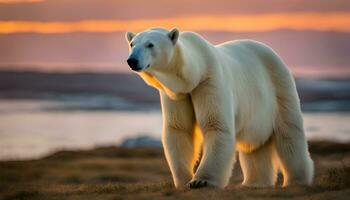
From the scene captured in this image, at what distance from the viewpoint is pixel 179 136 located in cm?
691

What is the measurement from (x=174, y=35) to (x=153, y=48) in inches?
10.4

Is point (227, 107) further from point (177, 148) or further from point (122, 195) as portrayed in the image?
point (122, 195)

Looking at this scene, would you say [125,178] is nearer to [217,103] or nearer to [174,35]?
[217,103]

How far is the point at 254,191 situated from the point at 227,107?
0.87 metres

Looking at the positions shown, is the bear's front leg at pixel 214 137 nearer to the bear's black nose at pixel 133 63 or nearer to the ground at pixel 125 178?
the ground at pixel 125 178

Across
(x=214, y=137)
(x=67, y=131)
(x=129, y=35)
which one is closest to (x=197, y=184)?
(x=214, y=137)

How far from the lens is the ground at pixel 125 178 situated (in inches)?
244

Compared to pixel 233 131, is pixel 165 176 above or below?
below

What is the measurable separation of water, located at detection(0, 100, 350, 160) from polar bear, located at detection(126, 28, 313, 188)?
12608mm

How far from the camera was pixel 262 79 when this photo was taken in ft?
25.8

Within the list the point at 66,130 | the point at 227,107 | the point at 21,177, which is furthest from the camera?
the point at 66,130

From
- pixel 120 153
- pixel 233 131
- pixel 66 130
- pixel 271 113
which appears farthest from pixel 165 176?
pixel 66 130

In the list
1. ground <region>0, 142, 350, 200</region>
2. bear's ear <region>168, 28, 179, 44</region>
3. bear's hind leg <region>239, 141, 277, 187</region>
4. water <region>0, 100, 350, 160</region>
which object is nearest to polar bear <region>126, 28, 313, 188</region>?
bear's ear <region>168, 28, 179, 44</region>

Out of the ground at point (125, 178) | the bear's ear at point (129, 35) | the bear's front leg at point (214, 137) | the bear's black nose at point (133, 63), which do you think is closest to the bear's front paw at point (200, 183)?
the bear's front leg at point (214, 137)
